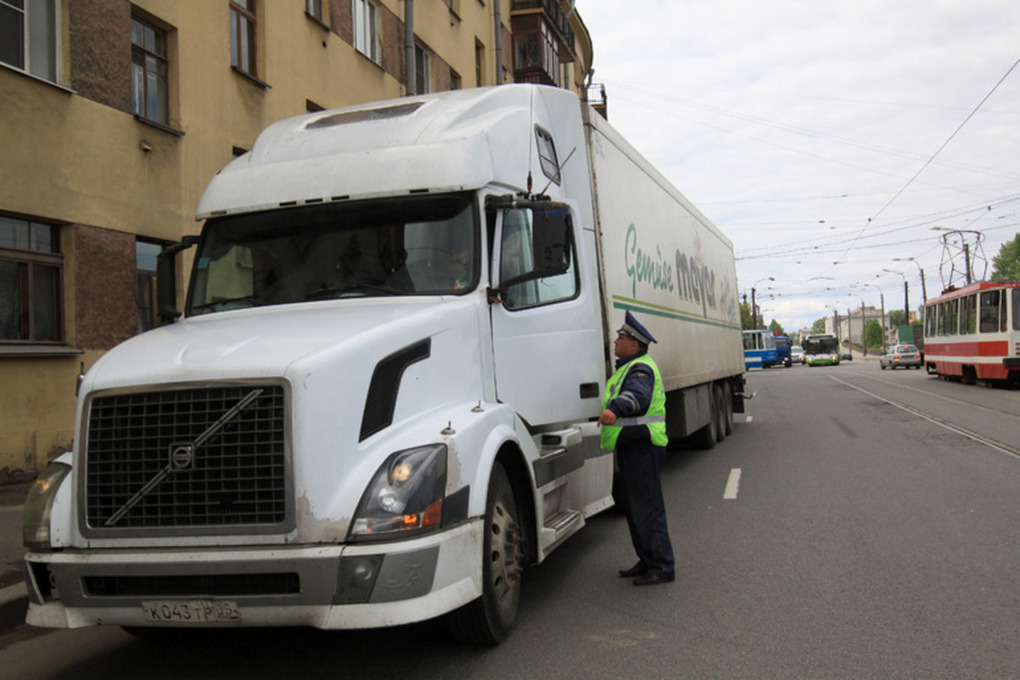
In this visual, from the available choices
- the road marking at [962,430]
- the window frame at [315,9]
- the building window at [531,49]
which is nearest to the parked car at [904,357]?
the building window at [531,49]

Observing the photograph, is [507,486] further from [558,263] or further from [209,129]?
[209,129]

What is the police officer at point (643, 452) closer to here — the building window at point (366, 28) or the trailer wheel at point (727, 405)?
the trailer wheel at point (727, 405)

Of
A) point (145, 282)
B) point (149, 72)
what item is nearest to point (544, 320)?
point (145, 282)

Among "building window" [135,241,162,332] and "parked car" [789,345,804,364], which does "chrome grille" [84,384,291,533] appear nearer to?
"building window" [135,241,162,332]

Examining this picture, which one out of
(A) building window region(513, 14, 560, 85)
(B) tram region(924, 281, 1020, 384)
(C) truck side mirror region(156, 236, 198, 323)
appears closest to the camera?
(C) truck side mirror region(156, 236, 198, 323)

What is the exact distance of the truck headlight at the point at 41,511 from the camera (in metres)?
4.10

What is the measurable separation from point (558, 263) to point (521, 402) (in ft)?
2.74

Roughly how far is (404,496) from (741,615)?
2.24m

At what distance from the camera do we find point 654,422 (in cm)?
588

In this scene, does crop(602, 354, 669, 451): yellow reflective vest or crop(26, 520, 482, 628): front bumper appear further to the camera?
crop(602, 354, 669, 451): yellow reflective vest

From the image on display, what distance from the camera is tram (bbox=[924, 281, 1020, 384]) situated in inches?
1005

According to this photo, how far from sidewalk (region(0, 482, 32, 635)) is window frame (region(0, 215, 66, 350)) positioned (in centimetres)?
250

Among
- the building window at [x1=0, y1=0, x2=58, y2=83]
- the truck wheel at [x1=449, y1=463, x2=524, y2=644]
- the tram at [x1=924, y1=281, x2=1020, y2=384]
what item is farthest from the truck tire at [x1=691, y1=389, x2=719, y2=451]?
the tram at [x1=924, y1=281, x2=1020, y2=384]

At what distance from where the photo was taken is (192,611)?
12.6ft
